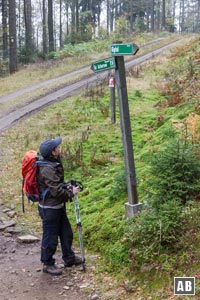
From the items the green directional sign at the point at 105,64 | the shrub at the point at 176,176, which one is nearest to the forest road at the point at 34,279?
the shrub at the point at 176,176

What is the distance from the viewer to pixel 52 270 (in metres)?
5.47

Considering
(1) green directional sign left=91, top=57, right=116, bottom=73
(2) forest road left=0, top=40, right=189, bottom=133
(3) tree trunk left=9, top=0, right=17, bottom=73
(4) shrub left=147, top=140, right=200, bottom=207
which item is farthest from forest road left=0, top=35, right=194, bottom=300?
(3) tree trunk left=9, top=0, right=17, bottom=73

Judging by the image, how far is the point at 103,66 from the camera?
5.87 metres

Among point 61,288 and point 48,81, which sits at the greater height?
point 48,81

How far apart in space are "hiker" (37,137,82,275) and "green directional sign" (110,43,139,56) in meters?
1.48

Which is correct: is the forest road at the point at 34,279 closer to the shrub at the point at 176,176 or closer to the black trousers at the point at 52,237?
the black trousers at the point at 52,237

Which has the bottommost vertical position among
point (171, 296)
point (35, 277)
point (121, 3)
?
point (35, 277)

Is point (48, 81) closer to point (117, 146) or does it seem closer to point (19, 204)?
point (117, 146)

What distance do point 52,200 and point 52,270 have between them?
95 centimetres

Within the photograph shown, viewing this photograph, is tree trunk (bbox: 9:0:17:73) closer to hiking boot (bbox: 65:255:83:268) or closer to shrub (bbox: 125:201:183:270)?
hiking boot (bbox: 65:255:83:268)

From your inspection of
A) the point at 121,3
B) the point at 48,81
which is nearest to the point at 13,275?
the point at 48,81

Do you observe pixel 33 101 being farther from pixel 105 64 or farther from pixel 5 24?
pixel 5 24

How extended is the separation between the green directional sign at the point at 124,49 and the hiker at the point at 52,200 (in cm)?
148

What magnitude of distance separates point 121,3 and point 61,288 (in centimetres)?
6425
